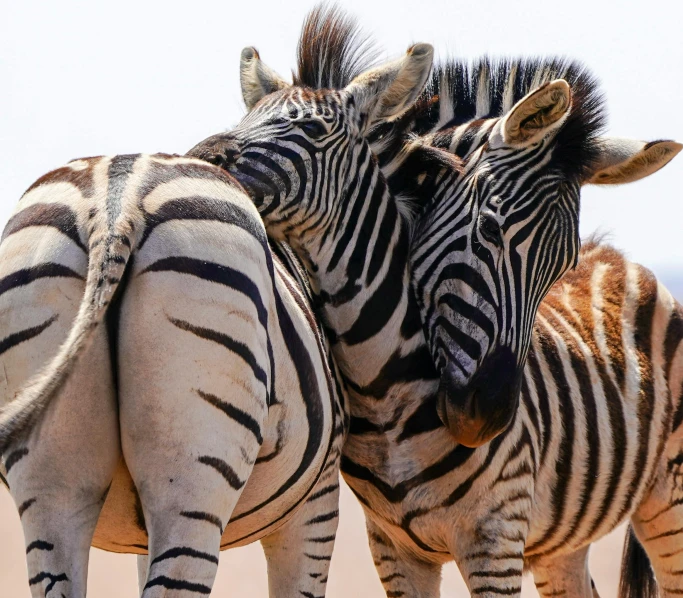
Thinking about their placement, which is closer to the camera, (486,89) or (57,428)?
(57,428)

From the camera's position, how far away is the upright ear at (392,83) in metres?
4.21

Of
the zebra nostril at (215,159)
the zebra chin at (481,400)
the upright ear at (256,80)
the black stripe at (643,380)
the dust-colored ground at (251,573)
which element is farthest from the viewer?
the dust-colored ground at (251,573)

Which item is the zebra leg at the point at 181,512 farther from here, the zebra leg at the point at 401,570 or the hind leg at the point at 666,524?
the hind leg at the point at 666,524

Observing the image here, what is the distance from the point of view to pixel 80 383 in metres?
2.64

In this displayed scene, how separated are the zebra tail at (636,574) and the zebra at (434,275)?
2.51 m

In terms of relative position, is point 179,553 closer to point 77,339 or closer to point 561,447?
point 77,339

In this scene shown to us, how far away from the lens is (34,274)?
274cm

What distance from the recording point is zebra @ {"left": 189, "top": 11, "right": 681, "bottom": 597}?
4.06m

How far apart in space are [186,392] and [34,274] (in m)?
0.61

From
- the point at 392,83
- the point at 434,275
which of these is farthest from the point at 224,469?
the point at 392,83

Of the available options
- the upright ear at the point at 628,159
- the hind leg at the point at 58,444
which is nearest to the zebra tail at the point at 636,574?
the upright ear at the point at 628,159

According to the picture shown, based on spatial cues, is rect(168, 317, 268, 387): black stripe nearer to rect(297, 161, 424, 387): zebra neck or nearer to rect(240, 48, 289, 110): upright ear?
rect(297, 161, 424, 387): zebra neck

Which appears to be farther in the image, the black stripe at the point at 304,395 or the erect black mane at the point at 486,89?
the erect black mane at the point at 486,89

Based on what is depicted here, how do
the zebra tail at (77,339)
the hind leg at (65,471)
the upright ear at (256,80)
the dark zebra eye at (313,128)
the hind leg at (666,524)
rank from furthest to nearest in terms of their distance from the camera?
1. the hind leg at (666,524)
2. the upright ear at (256,80)
3. the dark zebra eye at (313,128)
4. the hind leg at (65,471)
5. the zebra tail at (77,339)
